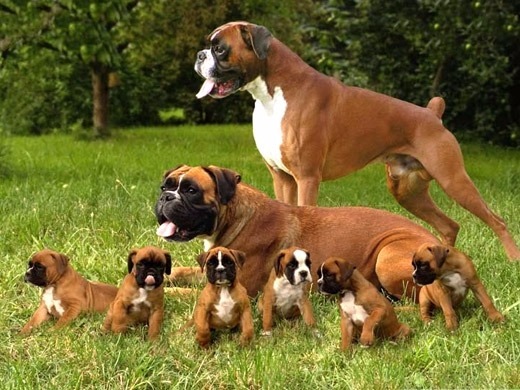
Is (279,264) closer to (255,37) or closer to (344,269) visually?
(344,269)

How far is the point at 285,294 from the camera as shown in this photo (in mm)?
4746

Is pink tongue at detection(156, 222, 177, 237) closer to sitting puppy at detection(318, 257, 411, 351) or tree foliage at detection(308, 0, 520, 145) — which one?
sitting puppy at detection(318, 257, 411, 351)

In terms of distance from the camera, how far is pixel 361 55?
715 inches

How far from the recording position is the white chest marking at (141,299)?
461 centimetres

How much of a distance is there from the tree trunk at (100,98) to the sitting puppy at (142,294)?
13810 mm

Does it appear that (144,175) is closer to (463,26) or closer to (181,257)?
(181,257)

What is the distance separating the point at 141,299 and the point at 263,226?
103 cm

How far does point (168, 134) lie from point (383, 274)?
14.6 metres

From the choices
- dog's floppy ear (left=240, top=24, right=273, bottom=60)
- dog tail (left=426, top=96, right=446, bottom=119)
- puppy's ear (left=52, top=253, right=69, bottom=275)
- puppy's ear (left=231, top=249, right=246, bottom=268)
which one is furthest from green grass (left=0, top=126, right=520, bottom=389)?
dog's floppy ear (left=240, top=24, right=273, bottom=60)

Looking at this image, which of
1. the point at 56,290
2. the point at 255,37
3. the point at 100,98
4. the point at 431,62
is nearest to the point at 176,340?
the point at 56,290

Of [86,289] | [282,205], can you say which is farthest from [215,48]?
[86,289]

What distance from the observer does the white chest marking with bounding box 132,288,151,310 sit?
15.1ft

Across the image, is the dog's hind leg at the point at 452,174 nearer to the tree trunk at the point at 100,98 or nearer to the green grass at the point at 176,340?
the green grass at the point at 176,340

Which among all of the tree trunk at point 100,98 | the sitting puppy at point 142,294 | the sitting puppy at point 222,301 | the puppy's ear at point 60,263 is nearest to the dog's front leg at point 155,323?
the sitting puppy at point 142,294
